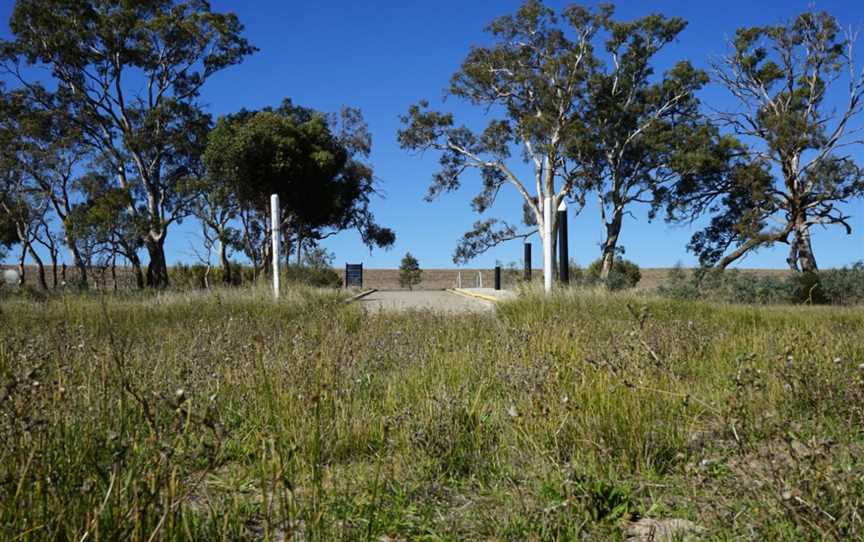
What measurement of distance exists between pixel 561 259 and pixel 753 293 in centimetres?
581

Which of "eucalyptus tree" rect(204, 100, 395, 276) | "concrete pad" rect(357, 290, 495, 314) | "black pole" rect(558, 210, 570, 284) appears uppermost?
"eucalyptus tree" rect(204, 100, 395, 276)

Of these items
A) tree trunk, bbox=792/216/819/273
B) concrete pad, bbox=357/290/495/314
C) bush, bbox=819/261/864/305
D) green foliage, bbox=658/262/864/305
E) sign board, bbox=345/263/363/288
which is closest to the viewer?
concrete pad, bbox=357/290/495/314

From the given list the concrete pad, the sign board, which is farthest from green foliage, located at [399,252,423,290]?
the concrete pad

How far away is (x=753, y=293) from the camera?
1750 cm

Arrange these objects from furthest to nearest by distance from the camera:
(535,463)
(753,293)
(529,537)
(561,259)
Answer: (753,293) → (561,259) → (535,463) → (529,537)

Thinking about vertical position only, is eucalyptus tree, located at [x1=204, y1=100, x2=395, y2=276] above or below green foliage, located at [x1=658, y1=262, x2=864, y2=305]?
above

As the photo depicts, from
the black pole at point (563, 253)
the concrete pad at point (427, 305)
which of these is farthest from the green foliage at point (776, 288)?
the concrete pad at point (427, 305)

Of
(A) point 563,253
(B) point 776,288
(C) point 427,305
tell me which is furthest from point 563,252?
(B) point 776,288

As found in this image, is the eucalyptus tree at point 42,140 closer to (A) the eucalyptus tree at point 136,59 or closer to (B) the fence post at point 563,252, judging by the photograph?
(A) the eucalyptus tree at point 136,59

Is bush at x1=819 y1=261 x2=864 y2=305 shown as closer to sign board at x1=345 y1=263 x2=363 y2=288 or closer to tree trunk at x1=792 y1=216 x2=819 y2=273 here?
tree trunk at x1=792 y1=216 x2=819 y2=273

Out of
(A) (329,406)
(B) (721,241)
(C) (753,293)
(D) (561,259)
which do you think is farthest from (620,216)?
(A) (329,406)

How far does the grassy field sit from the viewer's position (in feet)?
6.35

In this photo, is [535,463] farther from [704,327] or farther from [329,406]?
[704,327]

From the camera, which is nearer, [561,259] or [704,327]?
[704,327]
